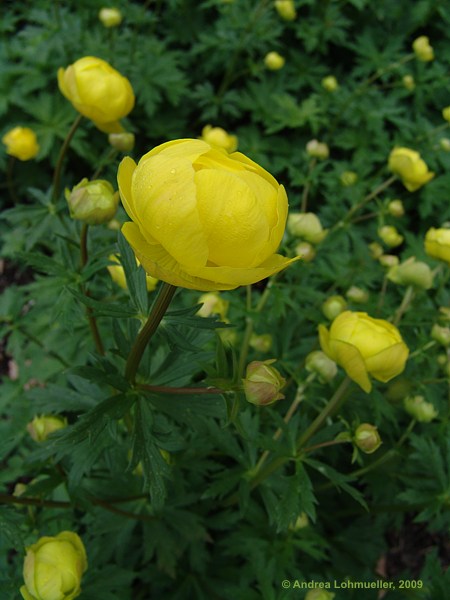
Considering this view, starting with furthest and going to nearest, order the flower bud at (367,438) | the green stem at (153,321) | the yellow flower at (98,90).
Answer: the yellow flower at (98,90)
the flower bud at (367,438)
the green stem at (153,321)

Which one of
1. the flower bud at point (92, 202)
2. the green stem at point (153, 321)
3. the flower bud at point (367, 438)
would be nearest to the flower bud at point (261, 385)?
the green stem at point (153, 321)

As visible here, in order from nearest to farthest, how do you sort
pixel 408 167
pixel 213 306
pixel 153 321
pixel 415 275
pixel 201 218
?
pixel 201 218 < pixel 153 321 < pixel 415 275 < pixel 213 306 < pixel 408 167

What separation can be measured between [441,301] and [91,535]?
1269 millimetres

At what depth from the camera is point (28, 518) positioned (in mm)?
1179

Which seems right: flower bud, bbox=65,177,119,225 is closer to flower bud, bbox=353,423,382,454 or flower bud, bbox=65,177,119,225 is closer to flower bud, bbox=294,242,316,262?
flower bud, bbox=294,242,316,262

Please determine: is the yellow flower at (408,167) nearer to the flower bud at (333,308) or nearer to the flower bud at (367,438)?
the flower bud at (333,308)

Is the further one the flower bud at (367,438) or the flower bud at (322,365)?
the flower bud at (322,365)

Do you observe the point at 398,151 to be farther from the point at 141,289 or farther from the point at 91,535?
the point at 91,535

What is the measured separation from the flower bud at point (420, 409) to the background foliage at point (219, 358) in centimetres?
6

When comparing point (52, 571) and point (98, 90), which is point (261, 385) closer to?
point (52, 571)

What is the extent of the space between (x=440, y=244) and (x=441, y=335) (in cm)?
22

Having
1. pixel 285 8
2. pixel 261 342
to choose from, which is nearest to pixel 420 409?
pixel 261 342

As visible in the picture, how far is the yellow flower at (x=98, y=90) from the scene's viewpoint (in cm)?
122

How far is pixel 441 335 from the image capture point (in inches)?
49.3
